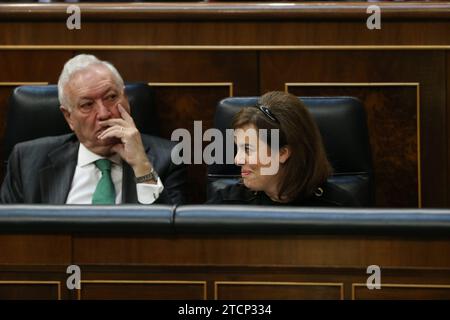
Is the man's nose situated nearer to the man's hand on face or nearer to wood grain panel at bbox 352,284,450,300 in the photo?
the man's hand on face

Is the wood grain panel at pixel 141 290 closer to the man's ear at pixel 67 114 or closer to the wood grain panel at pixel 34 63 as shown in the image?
the man's ear at pixel 67 114

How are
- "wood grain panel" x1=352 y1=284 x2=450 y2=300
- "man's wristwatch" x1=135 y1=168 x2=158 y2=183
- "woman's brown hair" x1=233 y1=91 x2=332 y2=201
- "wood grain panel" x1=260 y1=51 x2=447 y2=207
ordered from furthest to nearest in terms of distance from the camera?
"wood grain panel" x1=260 y1=51 x2=447 y2=207, "man's wristwatch" x1=135 y1=168 x2=158 y2=183, "woman's brown hair" x1=233 y1=91 x2=332 y2=201, "wood grain panel" x1=352 y1=284 x2=450 y2=300

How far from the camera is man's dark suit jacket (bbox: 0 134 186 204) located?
121cm

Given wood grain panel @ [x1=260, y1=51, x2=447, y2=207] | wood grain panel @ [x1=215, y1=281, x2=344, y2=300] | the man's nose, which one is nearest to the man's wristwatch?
the man's nose

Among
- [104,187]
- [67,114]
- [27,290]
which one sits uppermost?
[67,114]

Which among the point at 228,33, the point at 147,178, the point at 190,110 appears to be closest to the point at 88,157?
the point at 147,178

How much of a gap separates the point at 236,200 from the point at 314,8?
15.9 inches

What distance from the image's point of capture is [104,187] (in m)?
1.19

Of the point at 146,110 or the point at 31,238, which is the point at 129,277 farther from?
the point at 146,110

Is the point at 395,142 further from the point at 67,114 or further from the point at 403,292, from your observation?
the point at 403,292

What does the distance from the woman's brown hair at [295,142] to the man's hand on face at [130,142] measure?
0.17 meters

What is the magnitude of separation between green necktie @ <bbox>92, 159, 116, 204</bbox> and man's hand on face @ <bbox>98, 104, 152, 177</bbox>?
3 cm

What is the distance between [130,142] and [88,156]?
3.3 inches
